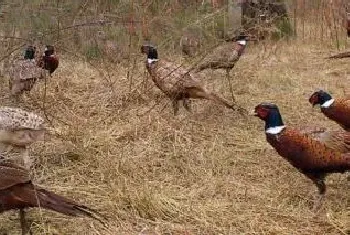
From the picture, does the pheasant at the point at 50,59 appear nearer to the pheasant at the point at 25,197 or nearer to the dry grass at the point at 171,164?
the dry grass at the point at 171,164

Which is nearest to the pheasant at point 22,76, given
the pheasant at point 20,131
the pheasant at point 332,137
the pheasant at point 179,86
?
the pheasant at point 179,86

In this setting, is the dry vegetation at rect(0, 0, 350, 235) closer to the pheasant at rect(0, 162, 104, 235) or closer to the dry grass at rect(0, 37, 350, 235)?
the dry grass at rect(0, 37, 350, 235)

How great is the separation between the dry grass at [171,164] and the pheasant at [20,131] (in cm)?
23

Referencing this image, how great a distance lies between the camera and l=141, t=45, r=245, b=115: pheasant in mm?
7168

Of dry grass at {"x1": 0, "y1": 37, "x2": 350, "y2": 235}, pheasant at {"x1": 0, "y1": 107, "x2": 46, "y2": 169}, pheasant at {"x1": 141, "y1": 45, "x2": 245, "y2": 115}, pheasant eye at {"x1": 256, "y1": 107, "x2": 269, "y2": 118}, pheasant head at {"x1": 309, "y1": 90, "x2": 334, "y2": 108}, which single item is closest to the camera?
dry grass at {"x1": 0, "y1": 37, "x2": 350, "y2": 235}

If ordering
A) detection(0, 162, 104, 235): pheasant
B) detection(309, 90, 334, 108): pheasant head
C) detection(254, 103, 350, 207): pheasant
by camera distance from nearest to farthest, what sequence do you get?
1. detection(0, 162, 104, 235): pheasant
2. detection(254, 103, 350, 207): pheasant
3. detection(309, 90, 334, 108): pheasant head

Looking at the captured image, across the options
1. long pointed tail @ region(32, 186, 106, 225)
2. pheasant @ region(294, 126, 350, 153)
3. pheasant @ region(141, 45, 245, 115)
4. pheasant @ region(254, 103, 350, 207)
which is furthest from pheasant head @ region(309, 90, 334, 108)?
long pointed tail @ region(32, 186, 106, 225)

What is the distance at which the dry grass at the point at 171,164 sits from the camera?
180 inches

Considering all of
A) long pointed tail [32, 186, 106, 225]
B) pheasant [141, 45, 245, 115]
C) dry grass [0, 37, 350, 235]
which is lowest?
dry grass [0, 37, 350, 235]

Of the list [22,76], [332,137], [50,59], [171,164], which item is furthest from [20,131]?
[50,59]

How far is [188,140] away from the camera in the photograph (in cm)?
632

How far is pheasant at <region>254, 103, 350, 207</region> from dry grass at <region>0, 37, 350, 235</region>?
0.82 feet

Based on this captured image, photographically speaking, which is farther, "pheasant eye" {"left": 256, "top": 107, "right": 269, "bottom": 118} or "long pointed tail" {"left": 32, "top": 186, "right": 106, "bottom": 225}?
"pheasant eye" {"left": 256, "top": 107, "right": 269, "bottom": 118}

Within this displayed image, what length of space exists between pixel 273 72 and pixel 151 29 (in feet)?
6.05
